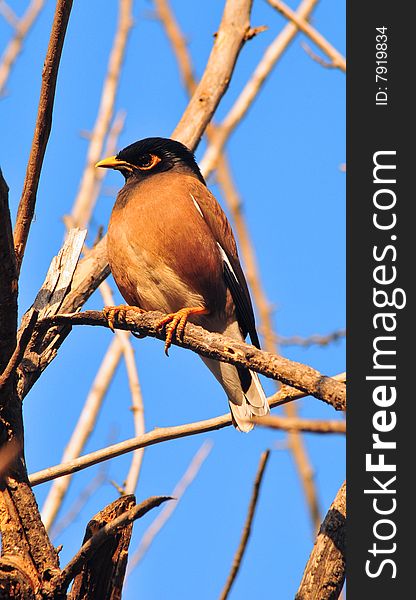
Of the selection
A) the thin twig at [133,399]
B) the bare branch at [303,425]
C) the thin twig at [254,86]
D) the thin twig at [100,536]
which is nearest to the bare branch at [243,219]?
the thin twig at [254,86]

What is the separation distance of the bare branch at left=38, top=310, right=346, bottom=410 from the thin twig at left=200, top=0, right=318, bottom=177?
257cm

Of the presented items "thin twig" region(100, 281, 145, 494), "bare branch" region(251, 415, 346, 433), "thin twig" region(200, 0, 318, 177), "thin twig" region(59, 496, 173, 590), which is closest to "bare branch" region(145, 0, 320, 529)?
"thin twig" region(200, 0, 318, 177)

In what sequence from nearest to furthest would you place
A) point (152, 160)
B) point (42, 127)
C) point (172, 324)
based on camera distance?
point (42, 127)
point (172, 324)
point (152, 160)

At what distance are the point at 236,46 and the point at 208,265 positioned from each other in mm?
1852

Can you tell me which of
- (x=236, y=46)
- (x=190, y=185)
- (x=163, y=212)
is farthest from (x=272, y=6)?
(x=163, y=212)

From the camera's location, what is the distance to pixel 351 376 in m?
3.80

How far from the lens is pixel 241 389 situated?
255 inches

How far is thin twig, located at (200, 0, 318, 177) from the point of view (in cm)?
730

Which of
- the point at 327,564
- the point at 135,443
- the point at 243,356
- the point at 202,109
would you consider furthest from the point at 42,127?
the point at 202,109

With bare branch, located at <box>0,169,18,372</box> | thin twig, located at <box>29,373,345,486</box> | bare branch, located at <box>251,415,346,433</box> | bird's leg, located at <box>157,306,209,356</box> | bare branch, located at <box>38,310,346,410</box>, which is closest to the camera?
bare branch, located at <box>251,415,346,433</box>

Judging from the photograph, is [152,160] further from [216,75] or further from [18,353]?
[18,353]

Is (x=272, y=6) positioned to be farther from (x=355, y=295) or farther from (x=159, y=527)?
(x=159, y=527)

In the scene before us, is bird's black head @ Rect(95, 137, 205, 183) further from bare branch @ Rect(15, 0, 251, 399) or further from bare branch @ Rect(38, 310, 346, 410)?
bare branch @ Rect(38, 310, 346, 410)

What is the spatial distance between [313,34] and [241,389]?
2.80 metres
